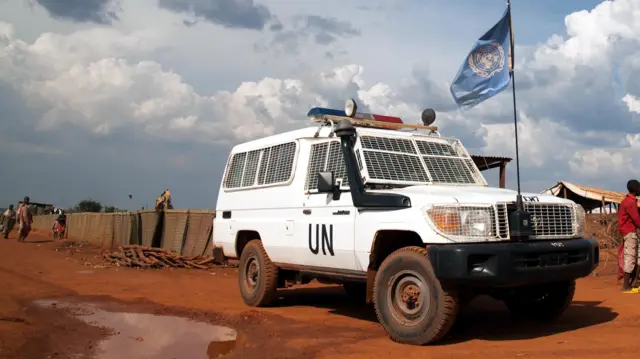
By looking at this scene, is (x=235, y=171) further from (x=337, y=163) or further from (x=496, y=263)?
(x=496, y=263)

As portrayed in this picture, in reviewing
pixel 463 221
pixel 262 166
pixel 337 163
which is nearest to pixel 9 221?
pixel 262 166

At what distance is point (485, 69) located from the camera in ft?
26.4

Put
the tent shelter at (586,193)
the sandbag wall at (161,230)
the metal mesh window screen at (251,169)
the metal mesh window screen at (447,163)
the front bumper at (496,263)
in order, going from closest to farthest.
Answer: the front bumper at (496,263)
the metal mesh window screen at (447,163)
the metal mesh window screen at (251,169)
the sandbag wall at (161,230)
the tent shelter at (586,193)

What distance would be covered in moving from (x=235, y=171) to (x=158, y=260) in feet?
19.8

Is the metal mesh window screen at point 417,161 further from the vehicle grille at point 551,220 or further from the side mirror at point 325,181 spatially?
the vehicle grille at point 551,220

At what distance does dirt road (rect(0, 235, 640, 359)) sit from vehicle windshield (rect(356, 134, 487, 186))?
5.61ft

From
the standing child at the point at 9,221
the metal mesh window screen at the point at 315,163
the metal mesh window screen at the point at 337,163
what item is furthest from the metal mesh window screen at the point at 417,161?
the standing child at the point at 9,221

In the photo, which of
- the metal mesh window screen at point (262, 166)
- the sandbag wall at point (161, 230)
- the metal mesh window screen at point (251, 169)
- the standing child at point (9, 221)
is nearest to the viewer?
the metal mesh window screen at point (262, 166)

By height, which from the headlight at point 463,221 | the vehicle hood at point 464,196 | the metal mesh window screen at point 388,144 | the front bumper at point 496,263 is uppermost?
the metal mesh window screen at point 388,144

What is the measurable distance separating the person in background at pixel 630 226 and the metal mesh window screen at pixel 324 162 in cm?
447

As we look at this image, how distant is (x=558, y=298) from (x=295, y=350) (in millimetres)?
3116

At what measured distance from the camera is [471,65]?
815 cm

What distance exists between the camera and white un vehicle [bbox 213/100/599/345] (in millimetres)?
5605

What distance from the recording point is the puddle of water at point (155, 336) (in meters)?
5.81
